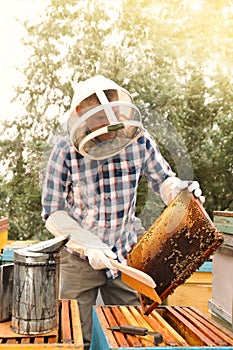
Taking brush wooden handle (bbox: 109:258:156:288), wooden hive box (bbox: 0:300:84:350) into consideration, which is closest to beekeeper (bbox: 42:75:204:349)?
brush wooden handle (bbox: 109:258:156:288)

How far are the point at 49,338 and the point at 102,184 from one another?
0.93 m

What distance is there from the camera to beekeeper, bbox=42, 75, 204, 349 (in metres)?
2.11

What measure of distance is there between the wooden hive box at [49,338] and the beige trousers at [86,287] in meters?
0.63

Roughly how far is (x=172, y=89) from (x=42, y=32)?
2227 millimetres

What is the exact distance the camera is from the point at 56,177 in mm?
2350

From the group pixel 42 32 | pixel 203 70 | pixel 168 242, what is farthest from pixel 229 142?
pixel 168 242

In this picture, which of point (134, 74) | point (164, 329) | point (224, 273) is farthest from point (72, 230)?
point (134, 74)

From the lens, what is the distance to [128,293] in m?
2.56

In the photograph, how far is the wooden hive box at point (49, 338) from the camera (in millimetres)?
1509

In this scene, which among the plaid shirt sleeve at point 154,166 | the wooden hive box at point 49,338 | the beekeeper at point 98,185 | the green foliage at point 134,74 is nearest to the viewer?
the wooden hive box at point 49,338

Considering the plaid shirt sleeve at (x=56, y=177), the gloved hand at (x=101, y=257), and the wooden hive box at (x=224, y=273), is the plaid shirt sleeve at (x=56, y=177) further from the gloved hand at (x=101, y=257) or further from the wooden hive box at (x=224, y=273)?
the wooden hive box at (x=224, y=273)

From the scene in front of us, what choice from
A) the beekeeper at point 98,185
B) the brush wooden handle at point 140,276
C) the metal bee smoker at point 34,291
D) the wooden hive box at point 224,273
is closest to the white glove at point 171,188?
the beekeeper at point 98,185

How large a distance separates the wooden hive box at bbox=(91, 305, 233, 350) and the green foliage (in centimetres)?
584

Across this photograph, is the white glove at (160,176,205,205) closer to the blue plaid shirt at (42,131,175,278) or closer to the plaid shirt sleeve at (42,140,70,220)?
the blue plaid shirt at (42,131,175,278)
